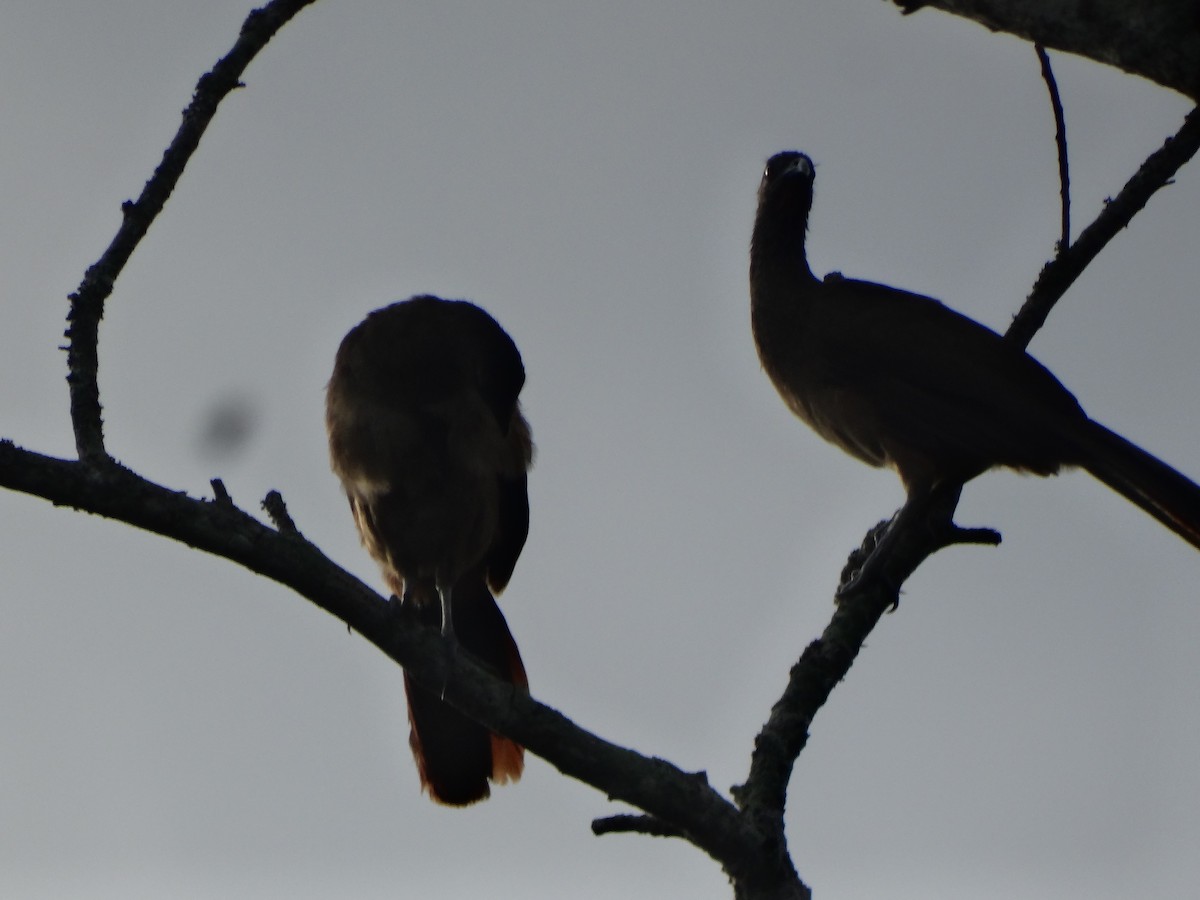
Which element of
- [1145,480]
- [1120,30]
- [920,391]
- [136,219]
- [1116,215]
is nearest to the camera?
[1120,30]

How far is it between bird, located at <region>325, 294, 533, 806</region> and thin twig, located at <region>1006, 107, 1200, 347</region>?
1.93 meters

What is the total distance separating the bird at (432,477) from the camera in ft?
16.1

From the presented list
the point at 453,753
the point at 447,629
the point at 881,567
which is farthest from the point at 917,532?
the point at 453,753

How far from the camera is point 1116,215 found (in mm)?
4270

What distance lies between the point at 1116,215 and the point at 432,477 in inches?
92.2

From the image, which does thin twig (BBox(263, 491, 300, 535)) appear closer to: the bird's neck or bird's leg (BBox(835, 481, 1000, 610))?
bird's leg (BBox(835, 481, 1000, 610))

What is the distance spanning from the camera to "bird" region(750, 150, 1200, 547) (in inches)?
189

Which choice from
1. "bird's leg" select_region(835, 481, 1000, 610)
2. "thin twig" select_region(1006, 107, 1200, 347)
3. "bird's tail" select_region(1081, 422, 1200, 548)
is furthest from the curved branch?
"thin twig" select_region(1006, 107, 1200, 347)

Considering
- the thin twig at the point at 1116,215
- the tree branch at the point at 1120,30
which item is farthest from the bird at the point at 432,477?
the tree branch at the point at 1120,30

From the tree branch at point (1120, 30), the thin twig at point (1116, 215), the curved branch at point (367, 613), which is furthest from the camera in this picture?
the thin twig at point (1116, 215)

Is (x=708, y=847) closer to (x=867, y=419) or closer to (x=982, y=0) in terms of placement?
(x=982, y=0)

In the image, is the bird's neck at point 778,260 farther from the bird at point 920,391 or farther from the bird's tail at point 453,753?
the bird's tail at point 453,753

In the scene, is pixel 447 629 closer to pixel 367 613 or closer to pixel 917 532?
pixel 367 613

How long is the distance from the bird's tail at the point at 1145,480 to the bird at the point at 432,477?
2045mm
